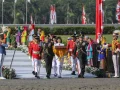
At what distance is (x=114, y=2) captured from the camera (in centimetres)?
12750

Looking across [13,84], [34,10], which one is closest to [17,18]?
[34,10]

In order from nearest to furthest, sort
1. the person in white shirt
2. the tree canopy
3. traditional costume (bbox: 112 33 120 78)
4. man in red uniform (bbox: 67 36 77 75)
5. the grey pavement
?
the person in white shirt < traditional costume (bbox: 112 33 120 78) < the grey pavement < man in red uniform (bbox: 67 36 77 75) < the tree canopy

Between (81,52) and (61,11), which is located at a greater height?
(61,11)

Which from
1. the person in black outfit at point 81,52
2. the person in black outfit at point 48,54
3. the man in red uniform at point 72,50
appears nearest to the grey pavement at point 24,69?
the man in red uniform at point 72,50

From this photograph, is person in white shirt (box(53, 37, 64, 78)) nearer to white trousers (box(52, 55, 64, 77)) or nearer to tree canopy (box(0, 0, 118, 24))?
white trousers (box(52, 55, 64, 77))

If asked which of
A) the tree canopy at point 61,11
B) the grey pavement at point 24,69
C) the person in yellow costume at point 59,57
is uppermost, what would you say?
the tree canopy at point 61,11

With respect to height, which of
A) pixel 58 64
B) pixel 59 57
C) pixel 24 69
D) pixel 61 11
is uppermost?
pixel 61 11

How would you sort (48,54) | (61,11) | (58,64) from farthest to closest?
1. (61,11)
2. (58,64)
3. (48,54)

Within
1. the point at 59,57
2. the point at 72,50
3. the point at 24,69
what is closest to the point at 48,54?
the point at 59,57

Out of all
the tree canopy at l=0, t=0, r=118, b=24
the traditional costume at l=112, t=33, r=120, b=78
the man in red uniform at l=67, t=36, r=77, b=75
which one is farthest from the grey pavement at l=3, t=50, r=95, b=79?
the tree canopy at l=0, t=0, r=118, b=24

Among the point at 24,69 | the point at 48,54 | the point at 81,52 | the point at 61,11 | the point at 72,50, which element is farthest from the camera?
the point at 61,11

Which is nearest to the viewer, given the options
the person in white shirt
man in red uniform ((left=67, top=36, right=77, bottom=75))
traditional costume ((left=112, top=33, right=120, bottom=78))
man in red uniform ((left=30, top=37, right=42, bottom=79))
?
man in red uniform ((left=30, top=37, right=42, bottom=79))

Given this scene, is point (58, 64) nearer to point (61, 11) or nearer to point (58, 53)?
point (58, 53)

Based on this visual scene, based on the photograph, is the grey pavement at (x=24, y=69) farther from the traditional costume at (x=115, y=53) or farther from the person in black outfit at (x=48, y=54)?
the traditional costume at (x=115, y=53)
